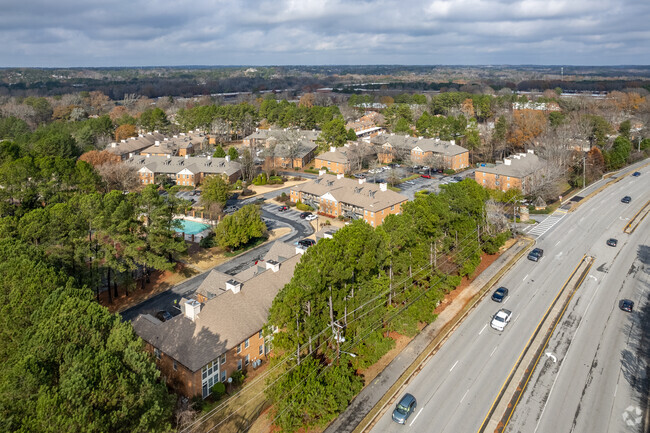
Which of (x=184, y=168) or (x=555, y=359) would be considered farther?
(x=184, y=168)

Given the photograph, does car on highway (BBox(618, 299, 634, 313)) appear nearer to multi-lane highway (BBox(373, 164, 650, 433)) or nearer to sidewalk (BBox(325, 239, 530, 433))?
multi-lane highway (BBox(373, 164, 650, 433))

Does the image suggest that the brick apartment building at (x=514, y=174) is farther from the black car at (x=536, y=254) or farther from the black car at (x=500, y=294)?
the black car at (x=500, y=294)

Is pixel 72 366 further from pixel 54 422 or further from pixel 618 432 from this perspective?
pixel 618 432

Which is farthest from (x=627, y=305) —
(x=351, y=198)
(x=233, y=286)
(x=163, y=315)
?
(x=163, y=315)

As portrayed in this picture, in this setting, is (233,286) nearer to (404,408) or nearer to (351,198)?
(404,408)

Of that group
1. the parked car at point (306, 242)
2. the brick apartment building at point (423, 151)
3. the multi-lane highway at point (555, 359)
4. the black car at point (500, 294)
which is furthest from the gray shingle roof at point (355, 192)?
the brick apartment building at point (423, 151)

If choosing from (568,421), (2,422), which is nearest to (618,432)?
(568,421)
